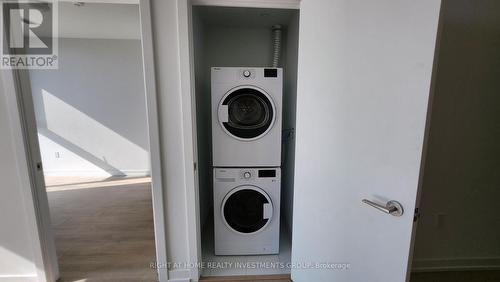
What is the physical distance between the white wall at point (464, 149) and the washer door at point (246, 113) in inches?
48.0

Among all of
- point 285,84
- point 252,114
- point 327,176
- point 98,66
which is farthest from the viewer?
point 98,66

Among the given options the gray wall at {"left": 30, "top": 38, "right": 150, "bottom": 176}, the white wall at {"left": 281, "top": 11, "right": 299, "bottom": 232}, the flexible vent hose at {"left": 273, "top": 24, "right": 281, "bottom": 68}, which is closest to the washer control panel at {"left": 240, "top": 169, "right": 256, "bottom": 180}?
the white wall at {"left": 281, "top": 11, "right": 299, "bottom": 232}

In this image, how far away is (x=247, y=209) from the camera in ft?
6.43

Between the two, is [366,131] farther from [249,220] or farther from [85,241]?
[85,241]

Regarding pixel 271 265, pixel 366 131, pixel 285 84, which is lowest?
pixel 271 265

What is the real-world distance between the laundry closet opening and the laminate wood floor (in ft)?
2.06

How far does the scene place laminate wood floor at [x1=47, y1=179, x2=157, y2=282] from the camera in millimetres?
1807

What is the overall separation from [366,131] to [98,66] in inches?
178

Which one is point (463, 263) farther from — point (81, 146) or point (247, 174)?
point (81, 146)

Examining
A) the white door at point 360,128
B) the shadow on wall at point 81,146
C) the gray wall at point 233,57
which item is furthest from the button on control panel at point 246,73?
the shadow on wall at point 81,146

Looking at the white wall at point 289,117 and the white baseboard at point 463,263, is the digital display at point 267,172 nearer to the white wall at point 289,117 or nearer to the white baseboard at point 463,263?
the white wall at point 289,117

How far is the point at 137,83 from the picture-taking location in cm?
394

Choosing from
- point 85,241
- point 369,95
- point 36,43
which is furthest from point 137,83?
point 369,95

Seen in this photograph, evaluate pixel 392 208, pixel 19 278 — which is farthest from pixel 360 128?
pixel 19 278
